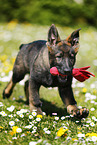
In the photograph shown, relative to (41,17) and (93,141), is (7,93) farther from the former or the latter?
(41,17)

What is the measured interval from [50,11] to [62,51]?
12.1 metres

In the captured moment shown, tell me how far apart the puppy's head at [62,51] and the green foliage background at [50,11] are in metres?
11.6

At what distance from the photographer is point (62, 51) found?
128 inches

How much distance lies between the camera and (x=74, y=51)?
132 inches

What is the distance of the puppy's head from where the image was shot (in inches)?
126

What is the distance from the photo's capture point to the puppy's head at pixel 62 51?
10.5 ft

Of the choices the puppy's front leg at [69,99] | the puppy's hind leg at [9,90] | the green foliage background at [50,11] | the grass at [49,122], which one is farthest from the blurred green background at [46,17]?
the puppy's front leg at [69,99]

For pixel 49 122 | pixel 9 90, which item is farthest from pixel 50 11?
pixel 49 122

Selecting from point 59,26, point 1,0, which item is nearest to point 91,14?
point 59,26

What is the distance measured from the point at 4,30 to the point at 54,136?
1096 cm

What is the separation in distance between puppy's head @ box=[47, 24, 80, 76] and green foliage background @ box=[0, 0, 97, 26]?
11632mm

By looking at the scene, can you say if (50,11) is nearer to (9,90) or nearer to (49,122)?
(9,90)

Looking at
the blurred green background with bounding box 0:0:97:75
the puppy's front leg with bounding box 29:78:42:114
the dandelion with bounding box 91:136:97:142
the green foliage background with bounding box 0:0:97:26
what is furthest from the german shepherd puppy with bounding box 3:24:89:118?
the green foliage background with bounding box 0:0:97:26

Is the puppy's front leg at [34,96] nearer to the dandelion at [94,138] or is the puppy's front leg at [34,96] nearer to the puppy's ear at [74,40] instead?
the puppy's ear at [74,40]
